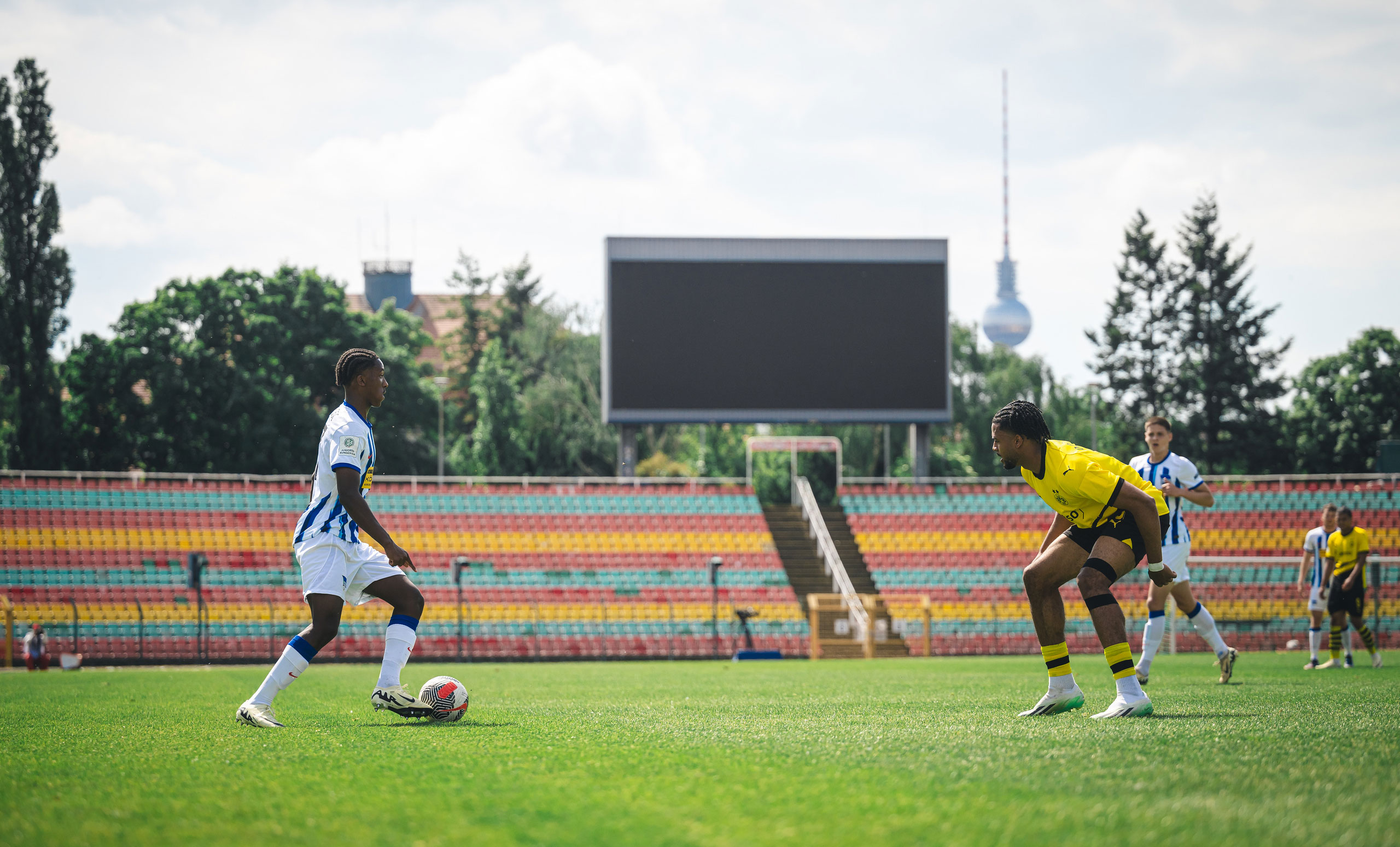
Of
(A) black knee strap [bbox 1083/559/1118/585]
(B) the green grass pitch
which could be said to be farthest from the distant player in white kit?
(A) black knee strap [bbox 1083/559/1118/585]

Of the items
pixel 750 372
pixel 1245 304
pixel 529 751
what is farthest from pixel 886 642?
pixel 1245 304

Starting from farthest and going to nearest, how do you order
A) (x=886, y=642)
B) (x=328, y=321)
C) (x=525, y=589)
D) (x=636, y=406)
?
(x=328, y=321), (x=636, y=406), (x=525, y=589), (x=886, y=642)

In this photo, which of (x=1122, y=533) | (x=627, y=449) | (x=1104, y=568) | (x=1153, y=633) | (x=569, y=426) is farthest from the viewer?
(x=569, y=426)

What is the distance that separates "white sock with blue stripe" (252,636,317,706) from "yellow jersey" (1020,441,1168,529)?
4209mm

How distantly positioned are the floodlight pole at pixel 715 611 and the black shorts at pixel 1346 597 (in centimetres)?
1401

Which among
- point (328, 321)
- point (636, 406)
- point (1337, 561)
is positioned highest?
point (328, 321)

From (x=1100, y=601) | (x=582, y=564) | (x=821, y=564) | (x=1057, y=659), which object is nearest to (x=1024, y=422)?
(x=1100, y=601)

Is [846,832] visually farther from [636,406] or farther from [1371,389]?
[1371,389]

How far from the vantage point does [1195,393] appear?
50312 mm

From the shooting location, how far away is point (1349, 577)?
571 inches

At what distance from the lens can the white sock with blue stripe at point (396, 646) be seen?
6.92 metres

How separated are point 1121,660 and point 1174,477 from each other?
364 cm

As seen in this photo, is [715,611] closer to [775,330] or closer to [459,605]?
[459,605]

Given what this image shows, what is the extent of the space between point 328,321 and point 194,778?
4499cm
